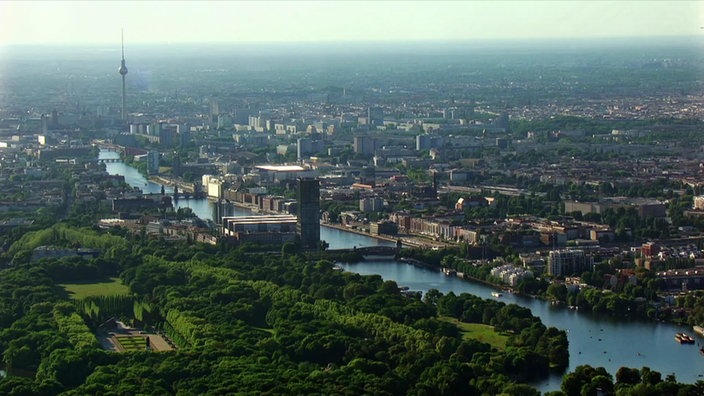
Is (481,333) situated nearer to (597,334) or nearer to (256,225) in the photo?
(597,334)

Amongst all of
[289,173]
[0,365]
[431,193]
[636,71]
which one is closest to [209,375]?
[0,365]

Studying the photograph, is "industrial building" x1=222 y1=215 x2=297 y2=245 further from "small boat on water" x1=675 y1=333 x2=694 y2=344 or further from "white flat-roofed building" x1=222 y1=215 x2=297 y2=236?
"small boat on water" x1=675 y1=333 x2=694 y2=344

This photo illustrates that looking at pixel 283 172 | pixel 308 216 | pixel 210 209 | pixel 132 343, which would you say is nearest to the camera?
pixel 132 343

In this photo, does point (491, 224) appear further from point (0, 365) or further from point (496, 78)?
point (496, 78)

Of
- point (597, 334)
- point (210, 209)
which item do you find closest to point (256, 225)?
point (210, 209)

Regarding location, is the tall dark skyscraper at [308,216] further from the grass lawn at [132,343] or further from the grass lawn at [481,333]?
the grass lawn at [132,343]

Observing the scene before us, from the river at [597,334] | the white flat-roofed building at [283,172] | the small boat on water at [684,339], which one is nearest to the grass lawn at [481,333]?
the river at [597,334]

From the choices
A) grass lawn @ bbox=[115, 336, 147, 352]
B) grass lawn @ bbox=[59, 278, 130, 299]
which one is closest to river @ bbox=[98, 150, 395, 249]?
grass lawn @ bbox=[59, 278, 130, 299]
